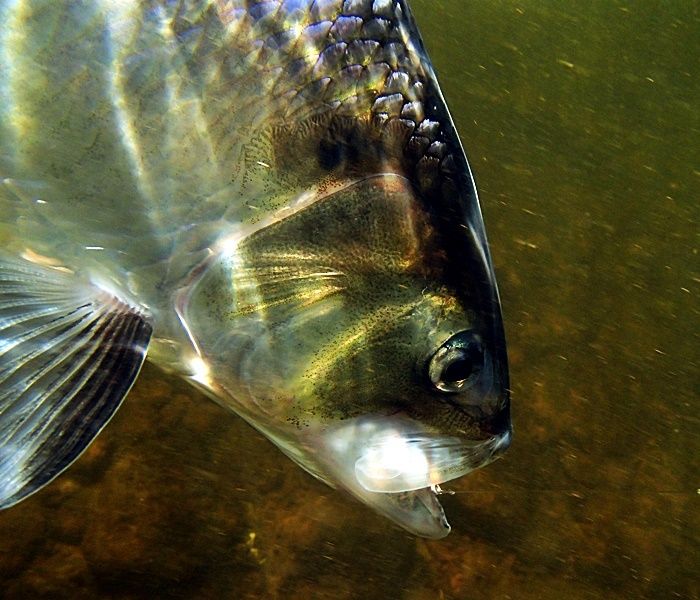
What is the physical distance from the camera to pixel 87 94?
907mm

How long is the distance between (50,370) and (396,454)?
53 centimetres

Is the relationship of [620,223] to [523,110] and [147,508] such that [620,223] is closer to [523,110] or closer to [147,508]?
[523,110]

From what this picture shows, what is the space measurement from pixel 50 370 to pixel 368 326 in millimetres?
460

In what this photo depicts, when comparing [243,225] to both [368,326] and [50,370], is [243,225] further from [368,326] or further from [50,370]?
[50,370]

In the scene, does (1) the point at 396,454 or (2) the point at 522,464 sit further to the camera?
(2) the point at 522,464

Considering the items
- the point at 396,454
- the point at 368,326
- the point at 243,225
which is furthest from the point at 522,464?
the point at 243,225

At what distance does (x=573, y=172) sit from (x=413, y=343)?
12.5ft

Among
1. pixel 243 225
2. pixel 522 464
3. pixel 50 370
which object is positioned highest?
pixel 243 225

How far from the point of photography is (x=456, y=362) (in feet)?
3.19

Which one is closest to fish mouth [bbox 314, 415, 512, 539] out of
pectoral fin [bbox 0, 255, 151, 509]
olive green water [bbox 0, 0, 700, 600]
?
pectoral fin [bbox 0, 255, 151, 509]

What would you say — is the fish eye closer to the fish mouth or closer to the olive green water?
the fish mouth

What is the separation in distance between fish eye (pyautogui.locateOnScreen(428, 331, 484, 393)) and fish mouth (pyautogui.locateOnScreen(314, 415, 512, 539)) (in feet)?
0.29

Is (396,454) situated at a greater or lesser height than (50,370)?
lesser

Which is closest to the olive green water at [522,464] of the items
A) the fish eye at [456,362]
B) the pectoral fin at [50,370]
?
the pectoral fin at [50,370]
